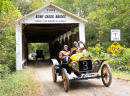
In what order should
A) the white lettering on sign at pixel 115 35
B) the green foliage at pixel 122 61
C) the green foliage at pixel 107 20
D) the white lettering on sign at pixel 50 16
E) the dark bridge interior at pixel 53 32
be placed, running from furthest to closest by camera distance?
the green foliage at pixel 107 20
the dark bridge interior at pixel 53 32
the white lettering on sign at pixel 50 16
the green foliage at pixel 122 61
the white lettering on sign at pixel 115 35

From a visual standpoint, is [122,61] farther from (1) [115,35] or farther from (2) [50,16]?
(2) [50,16]

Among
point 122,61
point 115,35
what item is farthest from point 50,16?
point 122,61

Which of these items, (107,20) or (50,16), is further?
(107,20)

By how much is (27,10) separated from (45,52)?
1838 cm

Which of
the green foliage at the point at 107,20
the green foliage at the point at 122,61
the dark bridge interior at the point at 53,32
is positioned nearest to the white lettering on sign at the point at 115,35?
the green foliage at the point at 122,61

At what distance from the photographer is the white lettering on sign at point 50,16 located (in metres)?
14.4

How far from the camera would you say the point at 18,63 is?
1392 cm

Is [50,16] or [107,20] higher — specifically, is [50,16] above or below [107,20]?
below

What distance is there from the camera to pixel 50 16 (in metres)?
14.6

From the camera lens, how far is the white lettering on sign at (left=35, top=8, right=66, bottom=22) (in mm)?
14391

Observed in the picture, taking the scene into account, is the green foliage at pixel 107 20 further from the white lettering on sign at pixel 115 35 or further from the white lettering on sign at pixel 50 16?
the white lettering on sign at pixel 115 35

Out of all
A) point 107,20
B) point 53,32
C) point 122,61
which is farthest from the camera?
point 53,32

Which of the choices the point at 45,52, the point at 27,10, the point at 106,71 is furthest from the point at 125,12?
the point at 45,52

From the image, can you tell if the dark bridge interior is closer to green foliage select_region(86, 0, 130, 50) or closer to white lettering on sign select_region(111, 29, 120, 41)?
green foliage select_region(86, 0, 130, 50)
